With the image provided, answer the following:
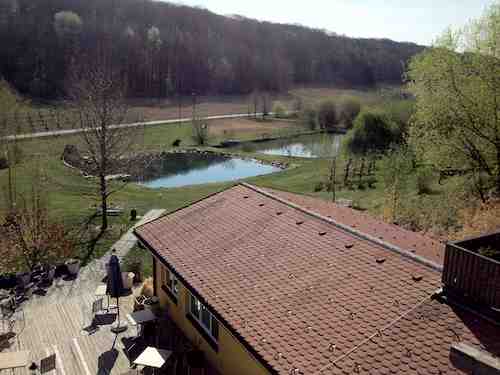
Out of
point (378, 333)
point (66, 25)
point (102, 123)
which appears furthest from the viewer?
point (66, 25)

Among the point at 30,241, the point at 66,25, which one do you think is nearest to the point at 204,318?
the point at 30,241

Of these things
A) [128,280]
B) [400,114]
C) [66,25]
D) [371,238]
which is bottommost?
[128,280]

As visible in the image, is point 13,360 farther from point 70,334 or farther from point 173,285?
point 173,285

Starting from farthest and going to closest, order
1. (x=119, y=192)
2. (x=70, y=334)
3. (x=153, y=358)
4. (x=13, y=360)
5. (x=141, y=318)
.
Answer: (x=119, y=192) → (x=70, y=334) → (x=141, y=318) → (x=13, y=360) → (x=153, y=358)

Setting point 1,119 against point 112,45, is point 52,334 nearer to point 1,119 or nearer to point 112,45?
point 1,119

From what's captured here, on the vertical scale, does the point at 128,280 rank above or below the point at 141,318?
below

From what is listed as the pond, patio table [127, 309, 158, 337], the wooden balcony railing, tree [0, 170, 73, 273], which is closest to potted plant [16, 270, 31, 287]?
tree [0, 170, 73, 273]

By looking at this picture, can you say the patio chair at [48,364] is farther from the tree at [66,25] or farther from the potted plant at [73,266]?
the tree at [66,25]
